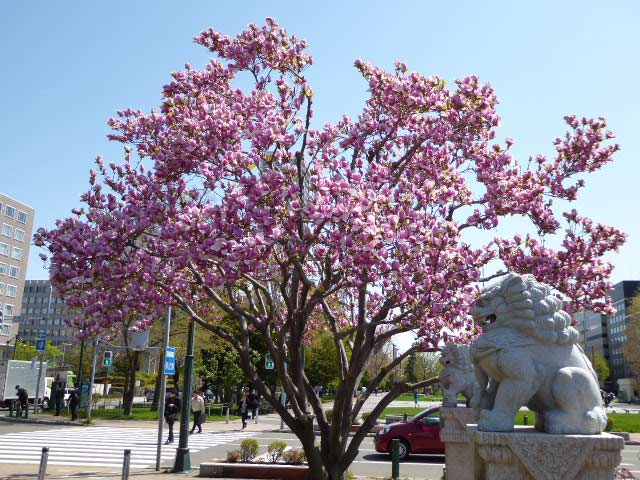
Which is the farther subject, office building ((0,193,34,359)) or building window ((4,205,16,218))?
building window ((4,205,16,218))

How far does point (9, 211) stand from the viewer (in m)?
78.2

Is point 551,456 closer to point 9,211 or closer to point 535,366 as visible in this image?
point 535,366

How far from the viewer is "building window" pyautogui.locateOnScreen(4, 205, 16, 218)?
77562 millimetres

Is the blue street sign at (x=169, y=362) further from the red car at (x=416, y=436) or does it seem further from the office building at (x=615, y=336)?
the office building at (x=615, y=336)

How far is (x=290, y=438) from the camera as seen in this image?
2259 centimetres

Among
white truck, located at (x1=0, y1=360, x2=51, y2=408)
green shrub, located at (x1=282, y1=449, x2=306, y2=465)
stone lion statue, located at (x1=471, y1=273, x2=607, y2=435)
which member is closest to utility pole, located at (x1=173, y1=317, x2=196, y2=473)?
green shrub, located at (x1=282, y1=449, x2=306, y2=465)

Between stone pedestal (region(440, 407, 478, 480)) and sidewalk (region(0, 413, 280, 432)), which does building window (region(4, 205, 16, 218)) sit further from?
stone pedestal (region(440, 407, 478, 480))

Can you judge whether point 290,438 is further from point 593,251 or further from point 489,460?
point 489,460

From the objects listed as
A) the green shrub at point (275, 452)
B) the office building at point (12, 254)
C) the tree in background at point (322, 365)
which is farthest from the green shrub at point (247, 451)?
the office building at point (12, 254)

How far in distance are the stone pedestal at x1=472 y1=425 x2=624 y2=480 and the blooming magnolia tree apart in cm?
318

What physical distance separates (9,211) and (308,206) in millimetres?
82398

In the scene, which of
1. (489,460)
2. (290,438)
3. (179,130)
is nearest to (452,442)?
(489,460)

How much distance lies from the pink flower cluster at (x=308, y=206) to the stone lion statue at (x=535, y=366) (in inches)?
100

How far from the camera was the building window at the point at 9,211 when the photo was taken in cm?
7756
